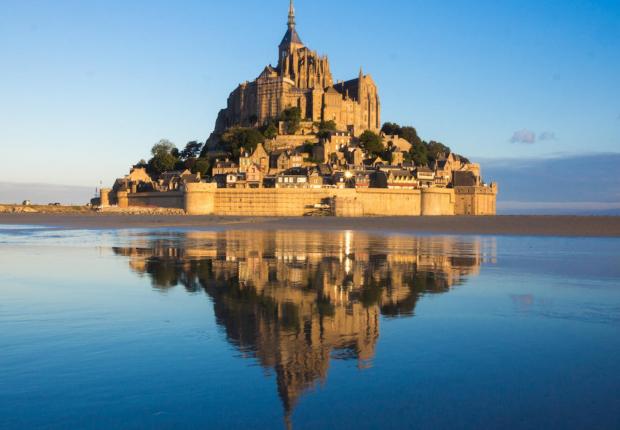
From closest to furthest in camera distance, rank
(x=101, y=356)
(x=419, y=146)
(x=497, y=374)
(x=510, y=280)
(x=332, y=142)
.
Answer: (x=497, y=374) < (x=101, y=356) < (x=510, y=280) < (x=332, y=142) < (x=419, y=146)

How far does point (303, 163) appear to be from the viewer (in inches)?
3219

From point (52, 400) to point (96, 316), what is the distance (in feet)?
12.9

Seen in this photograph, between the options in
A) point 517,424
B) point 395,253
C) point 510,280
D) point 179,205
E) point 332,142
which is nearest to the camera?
point 517,424

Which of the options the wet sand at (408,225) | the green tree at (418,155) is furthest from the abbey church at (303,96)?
the wet sand at (408,225)

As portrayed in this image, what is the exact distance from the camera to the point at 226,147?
88.1 meters

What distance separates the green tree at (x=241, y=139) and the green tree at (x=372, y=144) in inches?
564

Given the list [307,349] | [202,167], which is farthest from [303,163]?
[307,349]

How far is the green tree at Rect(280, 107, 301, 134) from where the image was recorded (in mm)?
88188

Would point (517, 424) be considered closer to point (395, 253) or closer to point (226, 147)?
point (395, 253)

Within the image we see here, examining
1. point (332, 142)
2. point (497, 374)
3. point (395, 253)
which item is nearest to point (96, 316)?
point (497, 374)

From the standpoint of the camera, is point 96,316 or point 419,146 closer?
point 96,316

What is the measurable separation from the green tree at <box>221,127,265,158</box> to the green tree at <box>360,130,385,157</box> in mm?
14317

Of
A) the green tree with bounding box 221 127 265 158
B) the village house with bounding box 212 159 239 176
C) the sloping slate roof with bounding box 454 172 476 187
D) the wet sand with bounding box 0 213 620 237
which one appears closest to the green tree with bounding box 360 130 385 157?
the sloping slate roof with bounding box 454 172 476 187

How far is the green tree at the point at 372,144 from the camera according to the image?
85938mm
